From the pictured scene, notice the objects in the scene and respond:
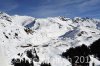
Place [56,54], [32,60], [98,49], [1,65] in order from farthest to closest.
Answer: [56,54] → [98,49] → [32,60] → [1,65]

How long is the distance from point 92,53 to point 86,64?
153 feet

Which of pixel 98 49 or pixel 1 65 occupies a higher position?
pixel 98 49

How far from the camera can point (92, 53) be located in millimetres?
165375

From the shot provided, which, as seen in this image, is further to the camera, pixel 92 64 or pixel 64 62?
pixel 64 62

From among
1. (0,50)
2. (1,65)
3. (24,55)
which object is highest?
(24,55)

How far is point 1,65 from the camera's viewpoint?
1105 cm

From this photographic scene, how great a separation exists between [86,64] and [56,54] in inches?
2453

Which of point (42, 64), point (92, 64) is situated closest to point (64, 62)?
point (42, 64)

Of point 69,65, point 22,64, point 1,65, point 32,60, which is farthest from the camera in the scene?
point 32,60

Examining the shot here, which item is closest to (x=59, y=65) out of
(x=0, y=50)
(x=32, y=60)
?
(x=32, y=60)

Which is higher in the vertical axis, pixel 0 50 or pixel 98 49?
pixel 98 49

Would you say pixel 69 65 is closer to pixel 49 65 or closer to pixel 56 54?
pixel 49 65

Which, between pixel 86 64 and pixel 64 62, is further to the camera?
pixel 64 62

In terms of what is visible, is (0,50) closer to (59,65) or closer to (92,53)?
(59,65)
